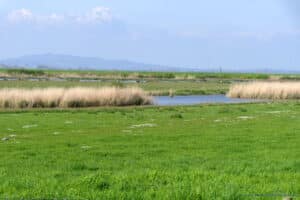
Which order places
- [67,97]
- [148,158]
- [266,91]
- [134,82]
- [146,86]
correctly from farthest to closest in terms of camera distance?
1. [134,82]
2. [146,86]
3. [266,91]
4. [67,97]
5. [148,158]

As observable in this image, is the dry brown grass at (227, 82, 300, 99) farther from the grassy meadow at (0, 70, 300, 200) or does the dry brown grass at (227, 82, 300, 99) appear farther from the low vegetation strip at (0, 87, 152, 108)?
the grassy meadow at (0, 70, 300, 200)

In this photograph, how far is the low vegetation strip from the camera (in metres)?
34.7

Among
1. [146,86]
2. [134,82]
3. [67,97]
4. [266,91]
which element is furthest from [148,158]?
[134,82]

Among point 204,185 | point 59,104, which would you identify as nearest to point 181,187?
point 204,185

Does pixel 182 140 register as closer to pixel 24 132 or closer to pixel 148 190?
pixel 24 132

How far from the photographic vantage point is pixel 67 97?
36.1 meters

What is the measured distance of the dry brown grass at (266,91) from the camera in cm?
4952

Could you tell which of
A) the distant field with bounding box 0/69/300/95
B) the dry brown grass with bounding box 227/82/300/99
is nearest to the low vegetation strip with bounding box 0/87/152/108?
the distant field with bounding box 0/69/300/95

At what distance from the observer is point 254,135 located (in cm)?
1798

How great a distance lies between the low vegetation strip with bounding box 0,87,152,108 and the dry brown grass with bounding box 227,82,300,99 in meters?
14.4

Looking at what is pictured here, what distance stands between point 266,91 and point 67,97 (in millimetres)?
21215

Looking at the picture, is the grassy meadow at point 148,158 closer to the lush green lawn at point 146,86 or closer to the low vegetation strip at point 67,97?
the low vegetation strip at point 67,97

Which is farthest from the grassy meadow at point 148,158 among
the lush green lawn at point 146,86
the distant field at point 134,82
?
the lush green lawn at point 146,86

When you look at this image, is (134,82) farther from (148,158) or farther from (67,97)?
(148,158)
